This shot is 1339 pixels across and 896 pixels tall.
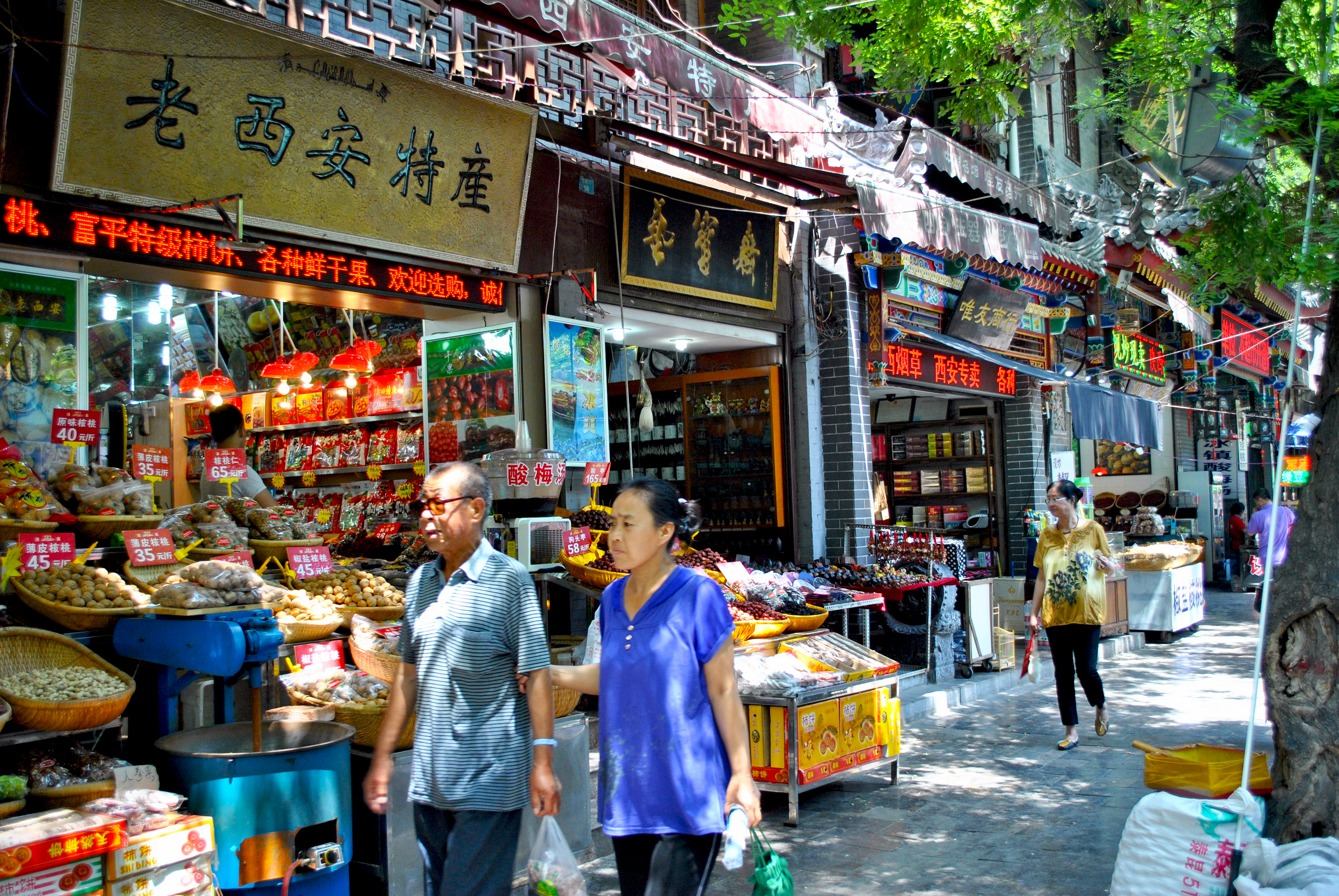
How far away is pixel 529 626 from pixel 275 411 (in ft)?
31.9

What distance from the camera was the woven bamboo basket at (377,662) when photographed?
5312 millimetres

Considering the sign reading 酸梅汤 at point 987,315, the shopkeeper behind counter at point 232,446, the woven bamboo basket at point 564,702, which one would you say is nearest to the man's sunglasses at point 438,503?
the woven bamboo basket at point 564,702

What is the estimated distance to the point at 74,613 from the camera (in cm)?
475

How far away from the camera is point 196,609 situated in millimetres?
4590

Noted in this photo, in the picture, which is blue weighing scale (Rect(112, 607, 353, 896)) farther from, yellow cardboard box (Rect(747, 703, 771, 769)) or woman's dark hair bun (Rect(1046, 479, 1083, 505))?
woman's dark hair bun (Rect(1046, 479, 1083, 505))

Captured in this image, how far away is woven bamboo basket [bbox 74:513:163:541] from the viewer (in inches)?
215

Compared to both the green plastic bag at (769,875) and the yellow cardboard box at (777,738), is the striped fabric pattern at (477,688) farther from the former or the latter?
the yellow cardboard box at (777,738)

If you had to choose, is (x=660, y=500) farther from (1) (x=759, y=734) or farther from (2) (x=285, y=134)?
(2) (x=285, y=134)

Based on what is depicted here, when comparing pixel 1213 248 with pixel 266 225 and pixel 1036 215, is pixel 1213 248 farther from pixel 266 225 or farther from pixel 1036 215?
pixel 1036 215

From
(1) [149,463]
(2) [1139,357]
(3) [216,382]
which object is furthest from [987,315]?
(1) [149,463]

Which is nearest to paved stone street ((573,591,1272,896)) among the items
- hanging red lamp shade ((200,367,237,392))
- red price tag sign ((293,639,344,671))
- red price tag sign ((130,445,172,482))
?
red price tag sign ((293,639,344,671))

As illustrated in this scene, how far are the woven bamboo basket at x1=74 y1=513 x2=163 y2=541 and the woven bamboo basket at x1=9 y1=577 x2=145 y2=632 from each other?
62 centimetres

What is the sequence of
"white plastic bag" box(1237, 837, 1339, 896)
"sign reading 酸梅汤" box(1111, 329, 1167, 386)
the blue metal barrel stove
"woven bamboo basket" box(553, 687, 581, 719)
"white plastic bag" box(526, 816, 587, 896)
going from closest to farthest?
"white plastic bag" box(526, 816, 587, 896) → "white plastic bag" box(1237, 837, 1339, 896) → the blue metal barrel stove → "woven bamboo basket" box(553, 687, 581, 719) → "sign reading 酸梅汤" box(1111, 329, 1167, 386)

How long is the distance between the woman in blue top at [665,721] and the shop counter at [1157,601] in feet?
37.4
